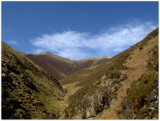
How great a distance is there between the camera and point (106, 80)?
890 inches

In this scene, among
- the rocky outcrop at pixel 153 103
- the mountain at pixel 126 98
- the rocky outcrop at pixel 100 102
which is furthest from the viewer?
the rocky outcrop at pixel 100 102

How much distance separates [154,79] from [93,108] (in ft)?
29.9

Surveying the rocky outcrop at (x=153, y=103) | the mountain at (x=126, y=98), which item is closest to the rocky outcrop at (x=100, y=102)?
the mountain at (x=126, y=98)

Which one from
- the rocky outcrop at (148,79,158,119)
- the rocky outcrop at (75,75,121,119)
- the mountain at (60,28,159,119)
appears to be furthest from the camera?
the rocky outcrop at (75,75,121,119)

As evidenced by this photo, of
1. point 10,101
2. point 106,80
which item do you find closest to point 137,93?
point 106,80

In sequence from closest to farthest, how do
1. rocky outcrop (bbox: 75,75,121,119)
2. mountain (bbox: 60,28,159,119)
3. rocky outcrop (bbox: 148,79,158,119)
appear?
rocky outcrop (bbox: 148,79,158,119), mountain (bbox: 60,28,159,119), rocky outcrop (bbox: 75,75,121,119)

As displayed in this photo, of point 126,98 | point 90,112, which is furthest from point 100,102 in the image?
point 126,98

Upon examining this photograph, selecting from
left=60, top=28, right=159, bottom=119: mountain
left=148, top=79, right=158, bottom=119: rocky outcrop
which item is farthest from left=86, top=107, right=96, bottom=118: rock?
left=148, top=79, right=158, bottom=119: rocky outcrop

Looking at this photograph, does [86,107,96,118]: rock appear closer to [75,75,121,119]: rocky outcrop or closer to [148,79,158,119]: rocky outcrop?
[75,75,121,119]: rocky outcrop

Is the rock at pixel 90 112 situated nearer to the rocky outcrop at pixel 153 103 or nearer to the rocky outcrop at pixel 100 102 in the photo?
the rocky outcrop at pixel 100 102

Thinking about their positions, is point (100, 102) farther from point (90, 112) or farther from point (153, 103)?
point (153, 103)

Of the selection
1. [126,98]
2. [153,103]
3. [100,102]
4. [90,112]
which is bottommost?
[90,112]

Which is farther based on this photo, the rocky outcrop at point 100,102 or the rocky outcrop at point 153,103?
the rocky outcrop at point 100,102

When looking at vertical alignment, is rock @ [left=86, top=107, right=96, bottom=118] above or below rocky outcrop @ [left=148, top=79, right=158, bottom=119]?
below
